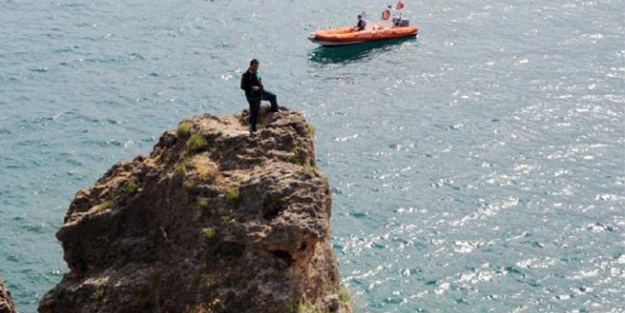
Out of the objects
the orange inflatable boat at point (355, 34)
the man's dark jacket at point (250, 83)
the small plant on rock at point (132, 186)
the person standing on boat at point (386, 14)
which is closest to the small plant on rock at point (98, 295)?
the small plant on rock at point (132, 186)

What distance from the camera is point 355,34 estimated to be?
63.6 metres

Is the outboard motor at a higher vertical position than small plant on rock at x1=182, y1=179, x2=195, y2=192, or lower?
lower

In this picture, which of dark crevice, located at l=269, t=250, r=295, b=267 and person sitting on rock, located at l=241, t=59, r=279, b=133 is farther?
person sitting on rock, located at l=241, t=59, r=279, b=133

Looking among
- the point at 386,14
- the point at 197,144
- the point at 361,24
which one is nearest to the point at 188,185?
the point at 197,144

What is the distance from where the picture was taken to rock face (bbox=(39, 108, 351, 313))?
16.8m

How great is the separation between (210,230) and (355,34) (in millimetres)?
47499

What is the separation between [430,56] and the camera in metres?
62.4

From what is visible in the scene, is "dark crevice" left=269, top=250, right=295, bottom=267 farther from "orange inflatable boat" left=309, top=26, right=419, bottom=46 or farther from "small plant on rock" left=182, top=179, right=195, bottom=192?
"orange inflatable boat" left=309, top=26, right=419, bottom=46

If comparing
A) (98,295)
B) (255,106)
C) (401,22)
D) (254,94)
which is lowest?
(401,22)

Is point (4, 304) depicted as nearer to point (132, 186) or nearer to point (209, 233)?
point (132, 186)

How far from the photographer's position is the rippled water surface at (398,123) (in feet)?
119

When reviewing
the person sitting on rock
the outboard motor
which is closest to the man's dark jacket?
the person sitting on rock

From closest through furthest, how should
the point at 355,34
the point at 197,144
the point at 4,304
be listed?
1. the point at 197,144
2. the point at 4,304
3. the point at 355,34

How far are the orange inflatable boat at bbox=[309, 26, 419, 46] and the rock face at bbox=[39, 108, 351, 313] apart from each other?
138 feet
